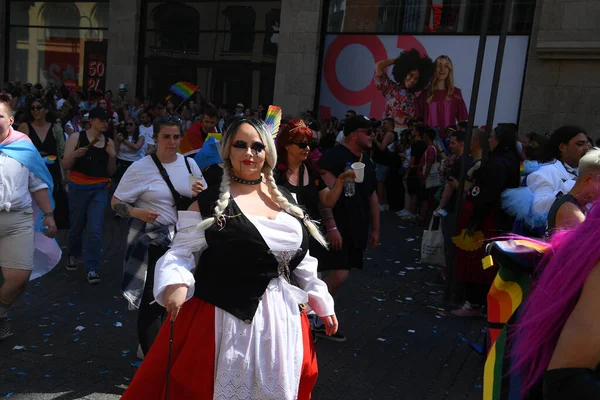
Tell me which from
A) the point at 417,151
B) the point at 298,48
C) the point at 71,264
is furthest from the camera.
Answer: the point at 298,48

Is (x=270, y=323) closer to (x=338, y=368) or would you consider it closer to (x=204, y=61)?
(x=338, y=368)

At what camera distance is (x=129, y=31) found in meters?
19.2

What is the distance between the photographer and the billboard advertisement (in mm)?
13570

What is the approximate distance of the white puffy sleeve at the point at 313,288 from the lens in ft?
10.3

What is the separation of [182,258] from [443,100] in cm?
1257

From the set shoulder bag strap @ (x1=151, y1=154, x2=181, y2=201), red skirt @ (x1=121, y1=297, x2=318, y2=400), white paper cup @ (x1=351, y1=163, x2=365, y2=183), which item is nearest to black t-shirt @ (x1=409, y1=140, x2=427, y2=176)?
white paper cup @ (x1=351, y1=163, x2=365, y2=183)

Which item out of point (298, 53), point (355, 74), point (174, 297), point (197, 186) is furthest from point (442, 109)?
point (174, 297)

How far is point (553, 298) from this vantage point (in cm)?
175

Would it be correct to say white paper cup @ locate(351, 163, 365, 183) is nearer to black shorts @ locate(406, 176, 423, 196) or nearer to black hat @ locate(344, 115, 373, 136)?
black hat @ locate(344, 115, 373, 136)

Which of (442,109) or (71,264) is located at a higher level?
(442,109)

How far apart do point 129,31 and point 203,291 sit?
17.9 metres

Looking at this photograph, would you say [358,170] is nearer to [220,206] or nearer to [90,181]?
[220,206]

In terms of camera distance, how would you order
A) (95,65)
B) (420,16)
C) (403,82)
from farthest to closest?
(95,65)
(403,82)
(420,16)

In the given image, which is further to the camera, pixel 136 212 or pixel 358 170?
pixel 358 170
